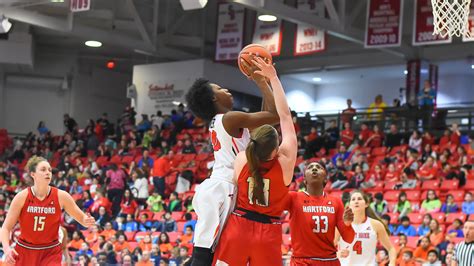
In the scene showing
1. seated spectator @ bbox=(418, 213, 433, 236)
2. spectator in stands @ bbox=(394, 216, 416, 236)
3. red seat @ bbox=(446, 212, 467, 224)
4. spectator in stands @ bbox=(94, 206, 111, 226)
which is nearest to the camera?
seated spectator @ bbox=(418, 213, 433, 236)

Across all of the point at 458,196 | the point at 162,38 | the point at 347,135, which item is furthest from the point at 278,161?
the point at 162,38

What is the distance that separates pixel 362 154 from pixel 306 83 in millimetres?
11856

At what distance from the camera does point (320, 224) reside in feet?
23.1

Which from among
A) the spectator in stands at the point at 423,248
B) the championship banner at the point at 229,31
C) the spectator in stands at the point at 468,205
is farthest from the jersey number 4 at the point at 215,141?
the championship banner at the point at 229,31

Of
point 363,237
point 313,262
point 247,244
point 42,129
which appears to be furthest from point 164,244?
point 42,129

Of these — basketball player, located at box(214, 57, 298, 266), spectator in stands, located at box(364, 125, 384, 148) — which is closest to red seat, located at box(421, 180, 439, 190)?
spectator in stands, located at box(364, 125, 384, 148)

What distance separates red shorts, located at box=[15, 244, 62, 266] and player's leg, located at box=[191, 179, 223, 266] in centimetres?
251

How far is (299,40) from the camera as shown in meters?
20.6

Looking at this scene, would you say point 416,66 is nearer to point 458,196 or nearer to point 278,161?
point 458,196

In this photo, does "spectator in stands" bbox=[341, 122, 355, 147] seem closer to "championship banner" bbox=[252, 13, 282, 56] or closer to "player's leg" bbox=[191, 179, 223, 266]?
"championship banner" bbox=[252, 13, 282, 56]

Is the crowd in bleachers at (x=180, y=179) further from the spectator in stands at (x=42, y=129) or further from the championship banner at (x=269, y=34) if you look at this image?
the championship banner at (x=269, y=34)

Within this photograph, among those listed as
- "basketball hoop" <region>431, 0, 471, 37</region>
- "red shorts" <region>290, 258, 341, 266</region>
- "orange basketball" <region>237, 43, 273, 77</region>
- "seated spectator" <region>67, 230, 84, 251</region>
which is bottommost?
"seated spectator" <region>67, 230, 84, 251</region>

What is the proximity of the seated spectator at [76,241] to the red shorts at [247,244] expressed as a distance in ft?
36.3

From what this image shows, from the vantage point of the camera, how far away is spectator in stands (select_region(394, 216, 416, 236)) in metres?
14.2
